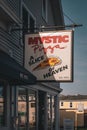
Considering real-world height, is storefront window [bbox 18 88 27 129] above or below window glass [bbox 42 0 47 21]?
below

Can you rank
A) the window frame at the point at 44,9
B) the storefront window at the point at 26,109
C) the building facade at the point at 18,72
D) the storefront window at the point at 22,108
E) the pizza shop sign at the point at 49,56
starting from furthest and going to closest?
the window frame at the point at 44,9
the storefront window at the point at 26,109
the storefront window at the point at 22,108
the pizza shop sign at the point at 49,56
the building facade at the point at 18,72

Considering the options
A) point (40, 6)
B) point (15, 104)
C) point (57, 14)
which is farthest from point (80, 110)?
point (15, 104)

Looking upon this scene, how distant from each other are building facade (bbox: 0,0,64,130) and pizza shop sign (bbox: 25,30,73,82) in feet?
1.41

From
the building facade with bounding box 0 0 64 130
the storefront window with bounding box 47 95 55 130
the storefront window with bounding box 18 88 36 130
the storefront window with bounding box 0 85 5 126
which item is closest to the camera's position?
the building facade with bounding box 0 0 64 130

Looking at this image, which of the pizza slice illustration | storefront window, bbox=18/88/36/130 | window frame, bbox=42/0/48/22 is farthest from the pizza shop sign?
window frame, bbox=42/0/48/22

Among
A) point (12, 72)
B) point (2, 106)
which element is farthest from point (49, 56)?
point (12, 72)

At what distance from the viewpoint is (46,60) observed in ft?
54.3

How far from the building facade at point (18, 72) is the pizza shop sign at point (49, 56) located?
0.43 meters

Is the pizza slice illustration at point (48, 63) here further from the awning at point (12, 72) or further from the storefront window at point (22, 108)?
the storefront window at point (22, 108)

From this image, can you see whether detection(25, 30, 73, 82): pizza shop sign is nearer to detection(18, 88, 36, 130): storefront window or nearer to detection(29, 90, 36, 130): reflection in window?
detection(18, 88, 36, 130): storefront window

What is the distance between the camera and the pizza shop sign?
1645 cm

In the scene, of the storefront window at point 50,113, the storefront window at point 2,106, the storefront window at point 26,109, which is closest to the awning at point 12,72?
the storefront window at point 2,106

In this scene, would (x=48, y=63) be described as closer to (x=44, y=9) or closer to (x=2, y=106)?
(x=2, y=106)

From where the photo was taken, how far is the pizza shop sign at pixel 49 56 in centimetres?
1645
